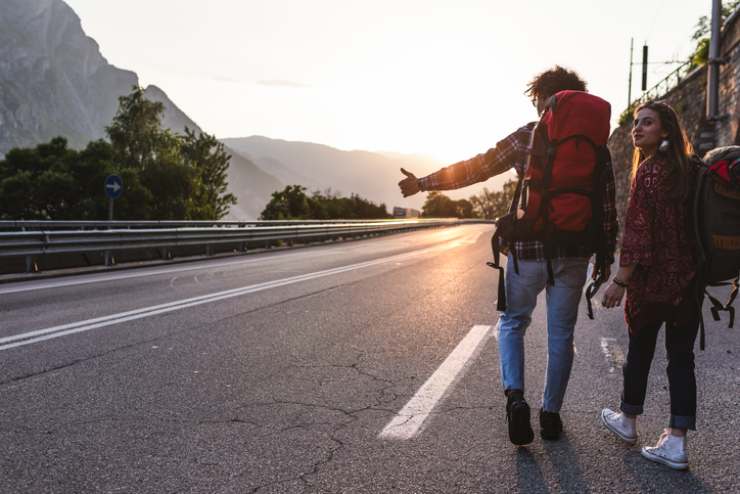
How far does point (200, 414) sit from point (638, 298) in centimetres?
248

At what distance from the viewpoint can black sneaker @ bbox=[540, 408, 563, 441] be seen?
11.7 ft

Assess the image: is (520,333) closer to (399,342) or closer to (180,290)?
(399,342)

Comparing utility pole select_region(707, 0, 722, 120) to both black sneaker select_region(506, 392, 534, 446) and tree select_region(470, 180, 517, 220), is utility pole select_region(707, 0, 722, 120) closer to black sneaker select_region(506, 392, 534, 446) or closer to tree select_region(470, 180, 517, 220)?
black sneaker select_region(506, 392, 534, 446)

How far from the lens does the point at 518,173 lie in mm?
3691

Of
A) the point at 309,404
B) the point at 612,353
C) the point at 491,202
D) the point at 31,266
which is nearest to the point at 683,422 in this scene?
the point at 309,404

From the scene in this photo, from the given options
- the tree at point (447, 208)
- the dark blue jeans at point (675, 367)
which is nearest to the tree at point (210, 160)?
the tree at point (447, 208)

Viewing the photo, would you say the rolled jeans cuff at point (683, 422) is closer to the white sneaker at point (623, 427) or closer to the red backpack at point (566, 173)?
the white sneaker at point (623, 427)

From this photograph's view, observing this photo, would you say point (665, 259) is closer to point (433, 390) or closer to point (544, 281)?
point (544, 281)

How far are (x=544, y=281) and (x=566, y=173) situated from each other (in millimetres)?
569

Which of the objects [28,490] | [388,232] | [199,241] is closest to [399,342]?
[28,490]

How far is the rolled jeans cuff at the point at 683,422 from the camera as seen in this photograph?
3.24 meters

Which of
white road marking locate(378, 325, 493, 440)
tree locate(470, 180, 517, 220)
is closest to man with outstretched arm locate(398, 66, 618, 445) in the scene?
white road marking locate(378, 325, 493, 440)

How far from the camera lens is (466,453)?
3.35 metres

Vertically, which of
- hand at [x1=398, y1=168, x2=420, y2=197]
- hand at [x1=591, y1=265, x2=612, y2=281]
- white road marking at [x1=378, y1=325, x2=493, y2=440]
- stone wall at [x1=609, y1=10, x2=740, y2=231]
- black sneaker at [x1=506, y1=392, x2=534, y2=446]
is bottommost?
white road marking at [x1=378, y1=325, x2=493, y2=440]
